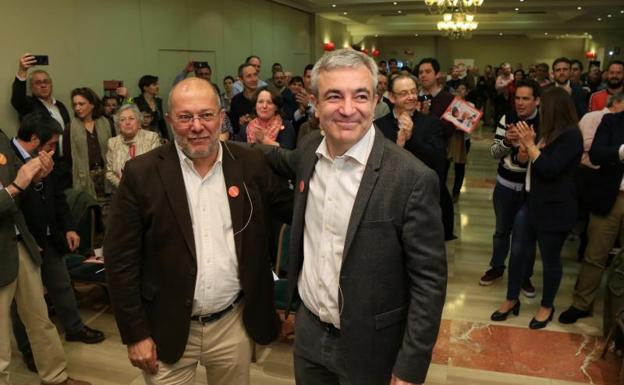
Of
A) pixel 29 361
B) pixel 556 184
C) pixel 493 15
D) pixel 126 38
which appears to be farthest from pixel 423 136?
pixel 493 15

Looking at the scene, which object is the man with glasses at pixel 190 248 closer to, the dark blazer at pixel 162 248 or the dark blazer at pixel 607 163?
the dark blazer at pixel 162 248

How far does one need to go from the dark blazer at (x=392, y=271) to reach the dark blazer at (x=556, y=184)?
1982 mm

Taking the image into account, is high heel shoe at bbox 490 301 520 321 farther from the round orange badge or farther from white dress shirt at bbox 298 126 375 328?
the round orange badge

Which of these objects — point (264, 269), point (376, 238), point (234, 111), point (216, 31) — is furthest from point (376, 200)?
point (216, 31)

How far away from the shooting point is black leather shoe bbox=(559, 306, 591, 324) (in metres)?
3.58

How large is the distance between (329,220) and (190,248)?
1.65 feet

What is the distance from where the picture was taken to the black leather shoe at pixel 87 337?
3.47 m

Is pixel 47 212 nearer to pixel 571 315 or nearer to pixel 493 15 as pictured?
pixel 571 315

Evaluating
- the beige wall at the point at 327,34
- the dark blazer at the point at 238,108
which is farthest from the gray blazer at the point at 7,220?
the beige wall at the point at 327,34

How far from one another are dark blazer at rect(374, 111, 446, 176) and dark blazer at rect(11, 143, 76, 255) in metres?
2.15

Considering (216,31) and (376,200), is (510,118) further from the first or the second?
(216,31)

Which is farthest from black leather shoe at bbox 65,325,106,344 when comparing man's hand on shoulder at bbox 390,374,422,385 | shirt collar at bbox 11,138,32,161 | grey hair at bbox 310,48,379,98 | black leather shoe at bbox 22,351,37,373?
grey hair at bbox 310,48,379,98

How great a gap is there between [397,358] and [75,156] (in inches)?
163

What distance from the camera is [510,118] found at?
3742mm
